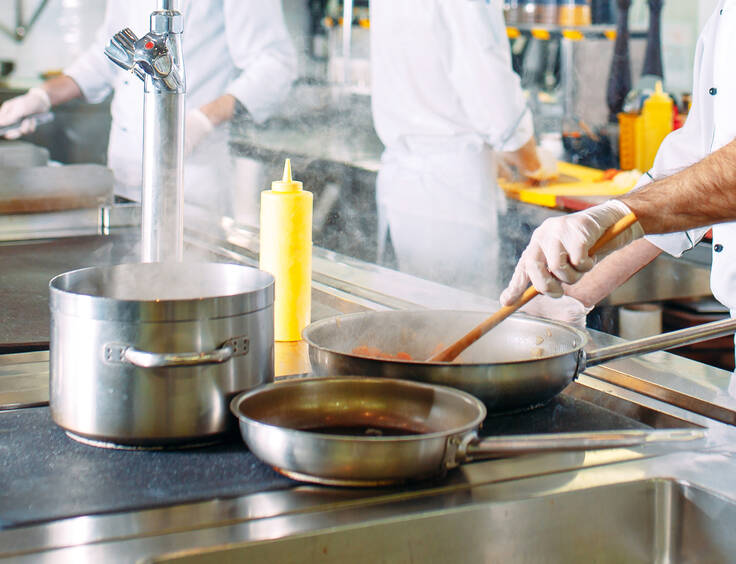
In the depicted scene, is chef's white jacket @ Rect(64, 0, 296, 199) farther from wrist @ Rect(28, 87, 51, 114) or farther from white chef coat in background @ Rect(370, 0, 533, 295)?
white chef coat in background @ Rect(370, 0, 533, 295)

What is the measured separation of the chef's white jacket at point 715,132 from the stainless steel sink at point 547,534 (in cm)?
90

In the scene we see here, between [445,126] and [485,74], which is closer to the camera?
[485,74]

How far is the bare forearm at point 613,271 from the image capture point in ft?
5.42

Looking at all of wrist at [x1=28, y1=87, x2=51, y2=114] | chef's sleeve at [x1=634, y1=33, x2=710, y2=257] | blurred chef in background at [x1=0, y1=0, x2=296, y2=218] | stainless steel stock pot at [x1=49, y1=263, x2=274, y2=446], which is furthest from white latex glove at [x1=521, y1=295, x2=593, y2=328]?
wrist at [x1=28, y1=87, x2=51, y2=114]

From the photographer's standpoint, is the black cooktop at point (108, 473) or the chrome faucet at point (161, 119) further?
the chrome faucet at point (161, 119)

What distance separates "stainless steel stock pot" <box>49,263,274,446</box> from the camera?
841 mm

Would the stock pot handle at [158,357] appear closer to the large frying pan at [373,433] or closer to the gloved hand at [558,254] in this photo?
the large frying pan at [373,433]

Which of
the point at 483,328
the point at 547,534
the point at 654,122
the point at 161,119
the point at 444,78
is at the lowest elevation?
the point at 547,534

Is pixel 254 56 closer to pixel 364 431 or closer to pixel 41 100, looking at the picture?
pixel 41 100

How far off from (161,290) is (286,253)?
1.02ft

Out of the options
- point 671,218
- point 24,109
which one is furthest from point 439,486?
point 24,109

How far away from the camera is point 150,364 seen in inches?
32.8

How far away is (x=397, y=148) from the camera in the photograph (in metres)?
3.58

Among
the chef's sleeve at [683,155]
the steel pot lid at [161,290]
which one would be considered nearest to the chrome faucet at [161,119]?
the steel pot lid at [161,290]
